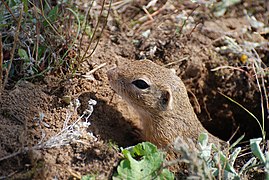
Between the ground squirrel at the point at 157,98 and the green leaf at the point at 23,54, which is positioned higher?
the green leaf at the point at 23,54


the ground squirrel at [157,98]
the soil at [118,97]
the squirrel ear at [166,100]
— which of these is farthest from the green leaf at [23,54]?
the squirrel ear at [166,100]

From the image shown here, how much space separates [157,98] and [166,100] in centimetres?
9

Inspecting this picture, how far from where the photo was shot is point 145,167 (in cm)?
322

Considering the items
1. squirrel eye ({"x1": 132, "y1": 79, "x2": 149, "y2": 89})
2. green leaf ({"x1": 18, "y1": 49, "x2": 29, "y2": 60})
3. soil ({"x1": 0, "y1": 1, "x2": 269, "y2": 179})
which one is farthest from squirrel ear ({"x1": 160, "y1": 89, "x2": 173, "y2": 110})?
green leaf ({"x1": 18, "y1": 49, "x2": 29, "y2": 60})

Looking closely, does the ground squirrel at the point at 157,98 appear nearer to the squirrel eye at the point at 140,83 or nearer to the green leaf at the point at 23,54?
the squirrel eye at the point at 140,83

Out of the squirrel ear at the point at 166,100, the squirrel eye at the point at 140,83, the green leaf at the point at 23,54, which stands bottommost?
the squirrel ear at the point at 166,100

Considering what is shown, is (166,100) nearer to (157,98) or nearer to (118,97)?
(157,98)

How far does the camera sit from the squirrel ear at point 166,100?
422cm

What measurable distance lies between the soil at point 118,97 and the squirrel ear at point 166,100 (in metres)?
Result: 0.50

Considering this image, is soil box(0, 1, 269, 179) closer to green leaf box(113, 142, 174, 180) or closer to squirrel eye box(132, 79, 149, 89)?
green leaf box(113, 142, 174, 180)

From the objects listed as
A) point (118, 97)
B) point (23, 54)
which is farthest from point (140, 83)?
point (23, 54)

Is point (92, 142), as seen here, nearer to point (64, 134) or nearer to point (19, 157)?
point (64, 134)

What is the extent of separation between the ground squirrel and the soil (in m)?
0.28

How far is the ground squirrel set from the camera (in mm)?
4234
